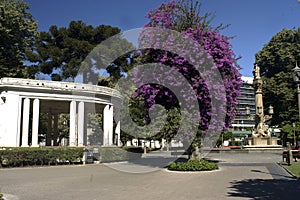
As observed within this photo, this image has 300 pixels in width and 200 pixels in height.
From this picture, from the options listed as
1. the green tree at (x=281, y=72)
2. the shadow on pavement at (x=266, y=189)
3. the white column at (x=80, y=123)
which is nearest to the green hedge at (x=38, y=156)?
the white column at (x=80, y=123)

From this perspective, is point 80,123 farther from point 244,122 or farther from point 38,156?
point 244,122

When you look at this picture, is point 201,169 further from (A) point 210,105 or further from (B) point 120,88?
(B) point 120,88

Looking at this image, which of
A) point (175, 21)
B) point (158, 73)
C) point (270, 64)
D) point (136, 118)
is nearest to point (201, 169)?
point (158, 73)

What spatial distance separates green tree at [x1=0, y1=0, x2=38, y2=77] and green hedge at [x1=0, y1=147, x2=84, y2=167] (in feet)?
59.9

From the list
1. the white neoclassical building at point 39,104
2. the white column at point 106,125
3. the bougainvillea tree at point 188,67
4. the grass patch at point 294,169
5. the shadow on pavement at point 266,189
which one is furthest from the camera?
the white column at point 106,125

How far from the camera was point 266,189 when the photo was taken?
9.99m

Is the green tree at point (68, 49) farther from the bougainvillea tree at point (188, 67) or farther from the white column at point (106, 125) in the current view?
the bougainvillea tree at point (188, 67)

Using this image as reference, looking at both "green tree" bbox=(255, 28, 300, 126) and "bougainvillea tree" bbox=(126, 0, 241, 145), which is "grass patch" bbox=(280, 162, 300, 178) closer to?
"bougainvillea tree" bbox=(126, 0, 241, 145)

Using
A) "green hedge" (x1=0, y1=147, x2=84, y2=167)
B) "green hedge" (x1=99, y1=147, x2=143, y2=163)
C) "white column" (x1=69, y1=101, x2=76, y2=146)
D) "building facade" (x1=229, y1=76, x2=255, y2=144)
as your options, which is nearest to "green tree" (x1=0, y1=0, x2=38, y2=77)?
"white column" (x1=69, y1=101, x2=76, y2=146)

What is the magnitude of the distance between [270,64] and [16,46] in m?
36.8

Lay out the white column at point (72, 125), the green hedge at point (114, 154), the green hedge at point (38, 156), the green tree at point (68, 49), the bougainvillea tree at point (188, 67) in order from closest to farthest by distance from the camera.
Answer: the bougainvillea tree at point (188, 67), the green hedge at point (38, 156), the green hedge at point (114, 154), the white column at point (72, 125), the green tree at point (68, 49)

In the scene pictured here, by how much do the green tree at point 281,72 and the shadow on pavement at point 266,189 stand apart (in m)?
33.0

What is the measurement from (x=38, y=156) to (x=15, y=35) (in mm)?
22503

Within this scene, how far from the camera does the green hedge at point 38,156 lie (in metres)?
19.8
